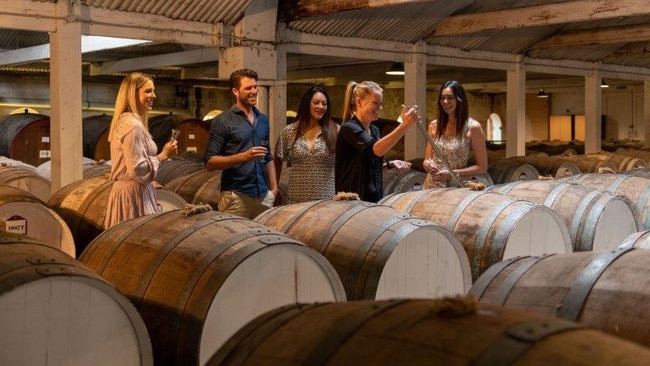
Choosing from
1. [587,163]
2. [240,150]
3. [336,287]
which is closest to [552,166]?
[587,163]

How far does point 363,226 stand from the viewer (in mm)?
4035

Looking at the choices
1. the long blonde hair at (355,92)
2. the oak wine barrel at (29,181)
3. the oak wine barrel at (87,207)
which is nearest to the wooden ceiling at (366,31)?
the oak wine barrel at (29,181)

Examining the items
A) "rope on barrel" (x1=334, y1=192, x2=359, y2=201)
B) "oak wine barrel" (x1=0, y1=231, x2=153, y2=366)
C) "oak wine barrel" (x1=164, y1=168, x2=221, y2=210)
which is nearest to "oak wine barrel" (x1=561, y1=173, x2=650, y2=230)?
"rope on barrel" (x1=334, y1=192, x2=359, y2=201)

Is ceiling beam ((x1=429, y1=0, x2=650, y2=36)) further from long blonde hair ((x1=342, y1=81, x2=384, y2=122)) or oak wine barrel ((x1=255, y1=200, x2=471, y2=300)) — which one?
oak wine barrel ((x1=255, y1=200, x2=471, y2=300))

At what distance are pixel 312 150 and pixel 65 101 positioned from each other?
381 cm

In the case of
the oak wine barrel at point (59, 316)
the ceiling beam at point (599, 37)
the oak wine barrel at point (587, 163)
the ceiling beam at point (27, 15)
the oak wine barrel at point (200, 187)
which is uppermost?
the ceiling beam at point (599, 37)

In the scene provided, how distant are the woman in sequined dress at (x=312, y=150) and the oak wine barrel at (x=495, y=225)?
2.16ft

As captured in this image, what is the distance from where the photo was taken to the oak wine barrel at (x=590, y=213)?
5211 mm

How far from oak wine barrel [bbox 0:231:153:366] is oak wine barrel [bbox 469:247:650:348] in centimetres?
118

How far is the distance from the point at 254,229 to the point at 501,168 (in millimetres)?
6410

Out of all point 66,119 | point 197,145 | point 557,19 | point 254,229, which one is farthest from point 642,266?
point 197,145

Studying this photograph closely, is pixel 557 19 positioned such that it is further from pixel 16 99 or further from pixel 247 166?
pixel 16 99

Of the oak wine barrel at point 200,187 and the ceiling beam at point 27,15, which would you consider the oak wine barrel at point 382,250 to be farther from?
the ceiling beam at point 27,15

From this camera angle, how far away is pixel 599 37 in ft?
45.1
